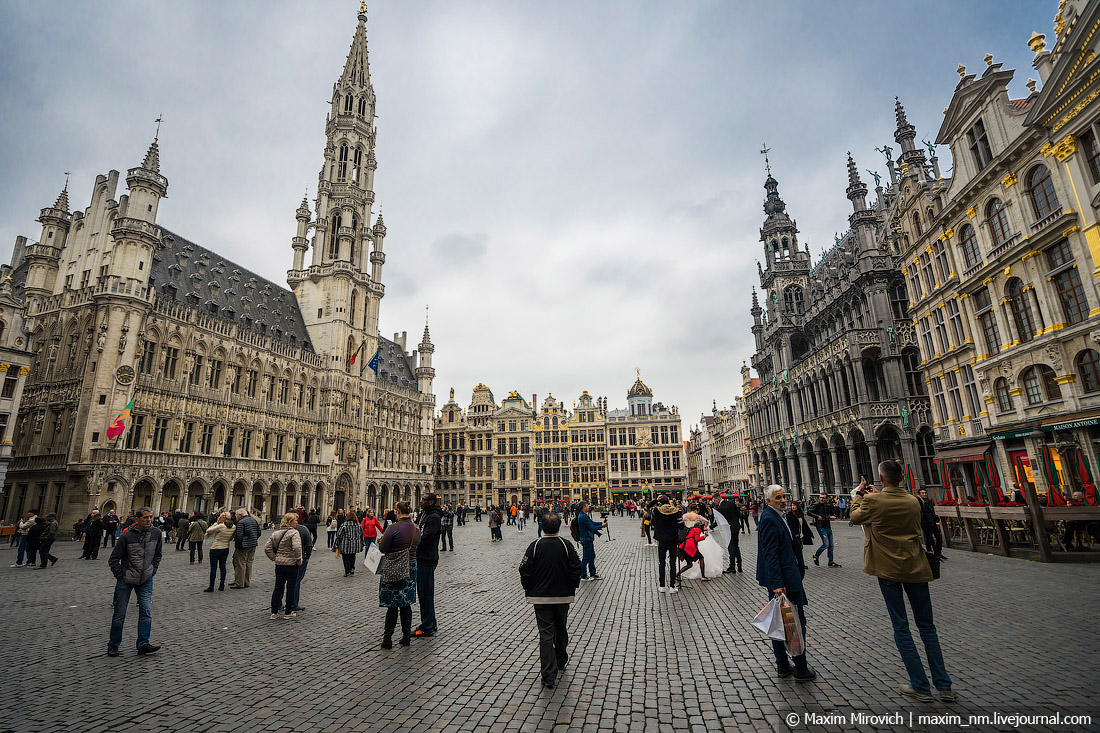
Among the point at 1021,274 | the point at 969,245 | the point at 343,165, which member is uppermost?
the point at 343,165

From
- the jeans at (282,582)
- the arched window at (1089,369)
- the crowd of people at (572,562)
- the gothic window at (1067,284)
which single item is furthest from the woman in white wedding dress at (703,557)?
the gothic window at (1067,284)

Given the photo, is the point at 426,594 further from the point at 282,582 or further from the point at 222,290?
the point at 222,290

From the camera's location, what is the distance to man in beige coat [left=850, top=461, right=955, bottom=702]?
15.5 ft

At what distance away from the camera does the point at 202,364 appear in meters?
39.3

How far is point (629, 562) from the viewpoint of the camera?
51.2 ft

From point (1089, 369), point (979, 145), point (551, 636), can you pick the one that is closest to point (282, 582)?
point (551, 636)

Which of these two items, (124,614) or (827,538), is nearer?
(124,614)

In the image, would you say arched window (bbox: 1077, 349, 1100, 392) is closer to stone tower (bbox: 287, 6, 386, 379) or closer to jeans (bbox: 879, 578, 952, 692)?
jeans (bbox: 879, 578, 952, 692)

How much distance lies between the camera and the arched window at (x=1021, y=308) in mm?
18411

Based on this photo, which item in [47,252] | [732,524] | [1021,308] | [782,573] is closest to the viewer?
[782,573]

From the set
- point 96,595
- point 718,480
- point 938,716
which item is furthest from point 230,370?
point 718,480

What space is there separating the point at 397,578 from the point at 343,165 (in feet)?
223

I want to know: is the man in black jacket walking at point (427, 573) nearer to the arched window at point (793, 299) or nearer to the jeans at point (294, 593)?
the jeans at point (294, 593)

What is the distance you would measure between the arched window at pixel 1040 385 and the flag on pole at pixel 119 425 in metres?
46.5
